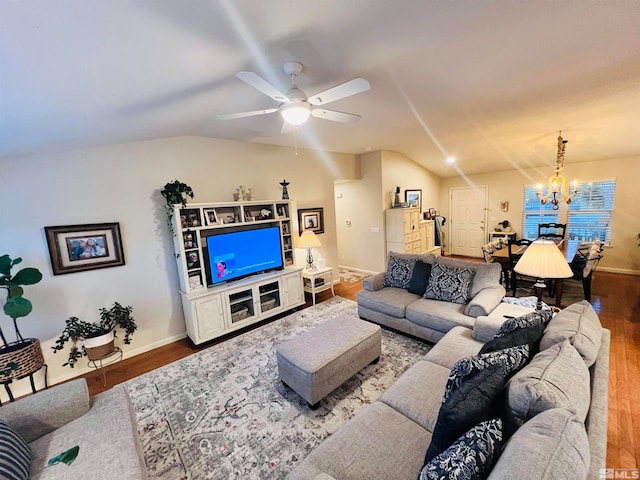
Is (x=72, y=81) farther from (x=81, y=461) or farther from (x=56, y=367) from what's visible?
(x=56, y=367)

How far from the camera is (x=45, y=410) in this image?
5.34ft

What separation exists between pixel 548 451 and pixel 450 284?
248 centimetres

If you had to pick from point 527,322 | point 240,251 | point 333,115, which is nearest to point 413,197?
point 240,251

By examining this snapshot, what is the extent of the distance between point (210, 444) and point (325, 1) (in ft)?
9.57

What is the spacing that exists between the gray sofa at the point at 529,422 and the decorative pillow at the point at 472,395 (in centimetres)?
6

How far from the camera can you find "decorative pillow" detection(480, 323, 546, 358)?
151 cm

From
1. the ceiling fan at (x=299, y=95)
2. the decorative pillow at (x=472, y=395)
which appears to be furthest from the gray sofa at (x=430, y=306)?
the ceiling fan at (x=299, y=95)

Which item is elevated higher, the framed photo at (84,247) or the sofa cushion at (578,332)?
the framed photo at (84,247)

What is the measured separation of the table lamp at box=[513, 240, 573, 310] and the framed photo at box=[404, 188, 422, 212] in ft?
13.3

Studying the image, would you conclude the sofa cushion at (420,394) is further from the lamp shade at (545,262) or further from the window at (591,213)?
the window at (591,213)

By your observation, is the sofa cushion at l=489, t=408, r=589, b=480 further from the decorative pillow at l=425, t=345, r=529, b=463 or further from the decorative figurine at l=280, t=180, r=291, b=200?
the decorative figurine at l=280, t=180, r=291, b=200

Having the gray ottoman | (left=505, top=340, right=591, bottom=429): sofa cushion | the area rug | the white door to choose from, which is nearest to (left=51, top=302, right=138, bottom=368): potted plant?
the area rug

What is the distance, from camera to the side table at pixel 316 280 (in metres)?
4.46

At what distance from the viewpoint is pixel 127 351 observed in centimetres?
325
